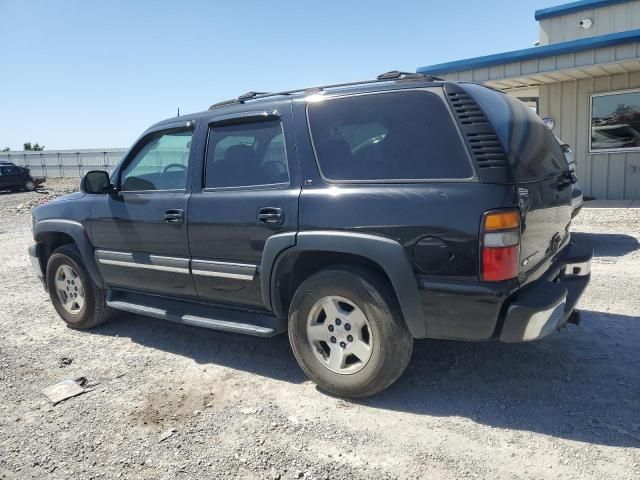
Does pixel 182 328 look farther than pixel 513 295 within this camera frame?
Yes

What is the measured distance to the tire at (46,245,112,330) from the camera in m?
4.99

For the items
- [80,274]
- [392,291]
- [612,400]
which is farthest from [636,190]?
[80,274]

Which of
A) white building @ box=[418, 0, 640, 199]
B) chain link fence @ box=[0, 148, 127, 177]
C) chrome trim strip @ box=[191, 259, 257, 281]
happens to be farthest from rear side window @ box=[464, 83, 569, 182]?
chain link fence @ box=[0, 148, 127, 177]

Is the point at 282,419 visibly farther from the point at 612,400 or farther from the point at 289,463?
the point at 612,400

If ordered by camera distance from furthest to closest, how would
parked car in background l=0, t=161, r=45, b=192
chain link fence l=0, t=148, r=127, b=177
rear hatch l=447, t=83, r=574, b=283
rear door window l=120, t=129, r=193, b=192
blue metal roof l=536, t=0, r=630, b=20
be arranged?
chain link fence l=0, t=148, r=127, b=177, parked car in background l=0, t=161, r=45, b=192, blue metal roof l=536, t=0, r=630, b=20, rear door window l=120, t=129, r=193, b=192, rear hatch l=447, t=83, r=574, b=283

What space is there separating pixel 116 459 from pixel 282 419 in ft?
3.17

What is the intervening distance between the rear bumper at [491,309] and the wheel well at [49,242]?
12.4 ft

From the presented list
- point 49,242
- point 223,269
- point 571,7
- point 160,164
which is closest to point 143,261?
point 160,164

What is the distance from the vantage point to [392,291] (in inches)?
126

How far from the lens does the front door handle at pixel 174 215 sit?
402cm

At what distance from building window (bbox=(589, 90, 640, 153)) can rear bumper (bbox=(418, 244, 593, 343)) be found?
31.1 ft

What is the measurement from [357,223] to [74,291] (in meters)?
3.36

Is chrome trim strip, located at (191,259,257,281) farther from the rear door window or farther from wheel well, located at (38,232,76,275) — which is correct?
wheel well, located at (38,232,76,275)

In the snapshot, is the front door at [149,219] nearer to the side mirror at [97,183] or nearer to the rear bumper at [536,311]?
the side mirror at [97,183]
